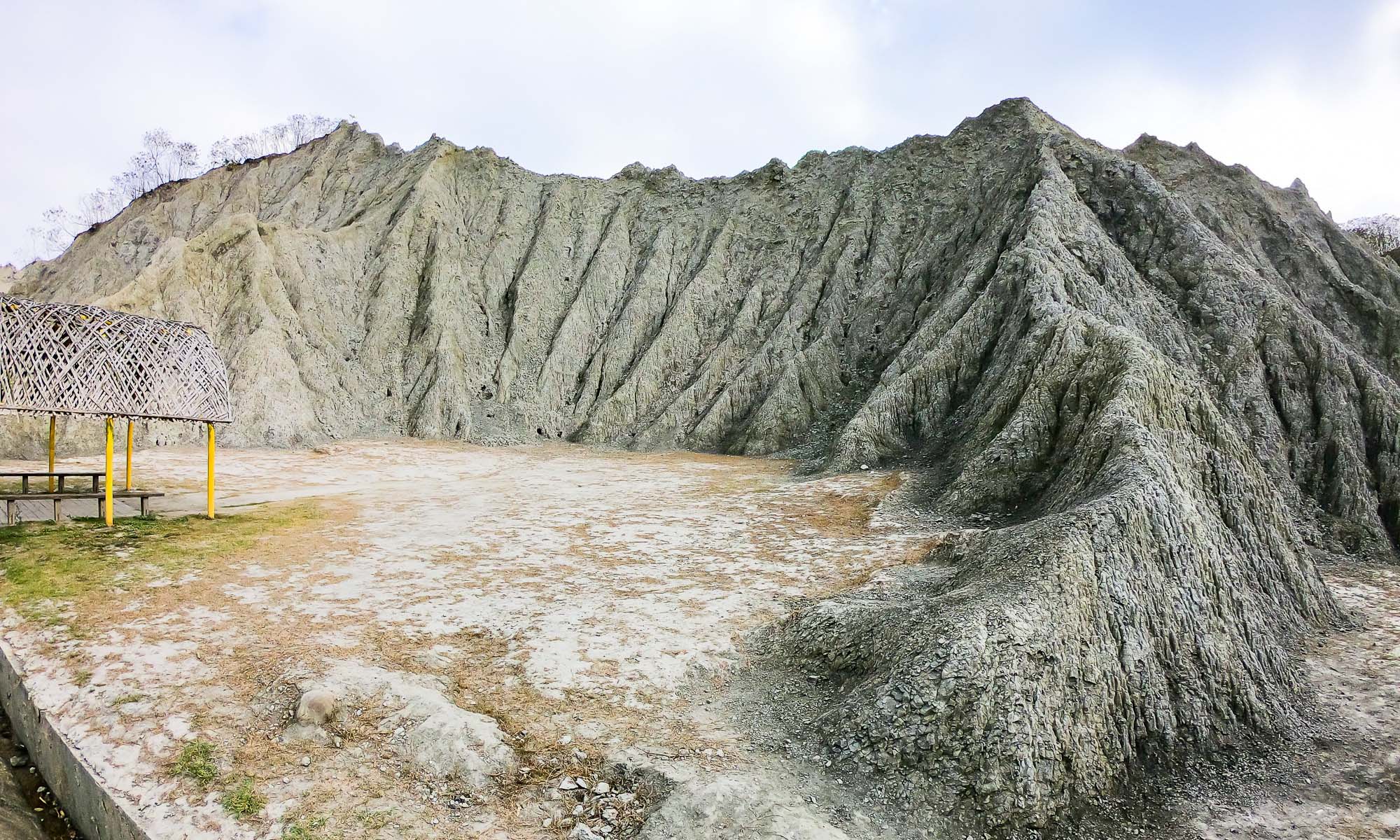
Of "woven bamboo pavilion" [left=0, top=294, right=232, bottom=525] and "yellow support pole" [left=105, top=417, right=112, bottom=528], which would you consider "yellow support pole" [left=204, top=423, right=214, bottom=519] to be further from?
"yellow support pole" [left=105, top=417, right=112, bottom=528]

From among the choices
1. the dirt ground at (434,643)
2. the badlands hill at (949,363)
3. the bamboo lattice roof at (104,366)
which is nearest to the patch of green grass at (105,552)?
the dirt ground at (434,643)

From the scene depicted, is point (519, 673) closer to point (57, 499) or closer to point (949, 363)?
point (57, 499)

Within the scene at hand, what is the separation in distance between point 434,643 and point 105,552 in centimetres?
602

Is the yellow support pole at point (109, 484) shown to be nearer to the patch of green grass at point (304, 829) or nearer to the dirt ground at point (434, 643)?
the dirt ground at point (434, 643)

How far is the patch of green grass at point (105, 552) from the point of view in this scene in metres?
8.09

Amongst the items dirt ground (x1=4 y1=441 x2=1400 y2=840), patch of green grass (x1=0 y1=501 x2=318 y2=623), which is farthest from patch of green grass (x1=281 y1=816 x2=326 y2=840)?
patch of green grass (x1=0 y1=501 x2=318 y2=623)

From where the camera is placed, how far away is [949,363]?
56.3ft

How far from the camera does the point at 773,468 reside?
1909cm

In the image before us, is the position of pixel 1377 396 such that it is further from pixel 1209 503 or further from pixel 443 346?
pixel 443 346

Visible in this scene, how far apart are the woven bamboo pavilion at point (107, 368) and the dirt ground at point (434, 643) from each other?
2439 millimetres

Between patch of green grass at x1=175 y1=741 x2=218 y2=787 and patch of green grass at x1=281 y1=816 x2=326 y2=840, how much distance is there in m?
0.87

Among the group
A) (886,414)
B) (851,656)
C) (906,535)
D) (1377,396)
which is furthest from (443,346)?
(1377,396)

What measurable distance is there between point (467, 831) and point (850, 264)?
26.8 m

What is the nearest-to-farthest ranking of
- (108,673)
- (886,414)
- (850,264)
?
(108,673), (886,414), (850,264)
